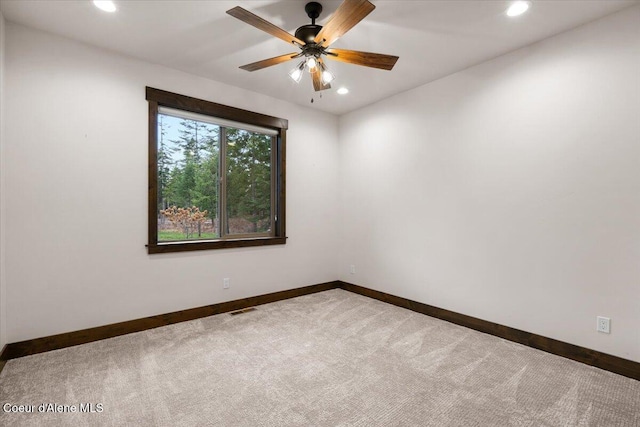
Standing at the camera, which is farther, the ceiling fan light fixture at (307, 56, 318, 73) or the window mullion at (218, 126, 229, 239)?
the window mullion at (218, 126, 229, 239)

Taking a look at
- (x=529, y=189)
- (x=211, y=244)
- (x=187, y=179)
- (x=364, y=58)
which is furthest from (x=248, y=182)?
(x=529, y=189)

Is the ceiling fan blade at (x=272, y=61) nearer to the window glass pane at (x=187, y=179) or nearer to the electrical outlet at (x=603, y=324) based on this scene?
the window glass pane at (x=187, y=179)

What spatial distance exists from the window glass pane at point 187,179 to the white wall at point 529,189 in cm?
225

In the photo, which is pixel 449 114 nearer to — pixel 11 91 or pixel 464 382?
pixel 464 382

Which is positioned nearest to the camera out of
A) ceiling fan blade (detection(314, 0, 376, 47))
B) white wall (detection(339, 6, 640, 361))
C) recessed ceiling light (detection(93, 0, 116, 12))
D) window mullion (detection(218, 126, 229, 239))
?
ceiling fan blade (detection(314, 0, 376, 47))

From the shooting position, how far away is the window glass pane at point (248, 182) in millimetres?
3809

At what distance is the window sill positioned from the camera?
3.14 meters

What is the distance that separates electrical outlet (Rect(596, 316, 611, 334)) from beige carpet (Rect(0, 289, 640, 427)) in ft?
1.03

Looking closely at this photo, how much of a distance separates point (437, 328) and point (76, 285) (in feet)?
11.5

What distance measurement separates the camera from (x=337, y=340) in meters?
2.84

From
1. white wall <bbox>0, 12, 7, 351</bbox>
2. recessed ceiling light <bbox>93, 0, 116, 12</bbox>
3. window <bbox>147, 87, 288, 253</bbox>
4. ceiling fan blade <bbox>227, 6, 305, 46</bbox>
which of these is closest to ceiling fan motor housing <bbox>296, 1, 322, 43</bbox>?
ceiling fan blade <bbox>227, 6, 305, 46</bbox>

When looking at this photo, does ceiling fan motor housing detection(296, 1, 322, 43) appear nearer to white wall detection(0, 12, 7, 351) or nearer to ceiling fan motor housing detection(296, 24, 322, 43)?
ceiling fan motor housing detection(296, 24, 322, 43)

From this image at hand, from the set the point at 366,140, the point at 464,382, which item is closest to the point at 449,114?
the point at 366,140

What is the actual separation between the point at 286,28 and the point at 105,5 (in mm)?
1334
